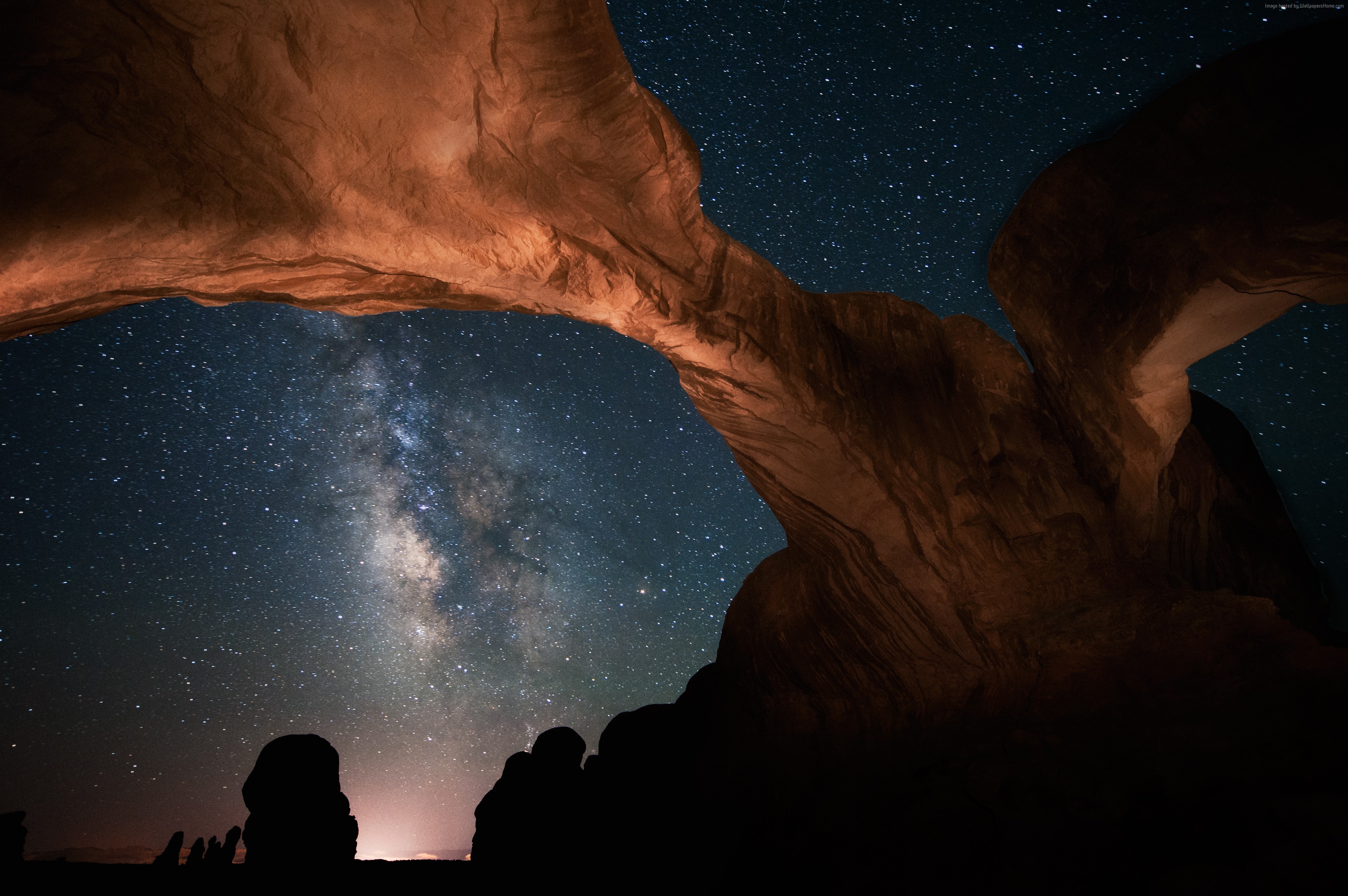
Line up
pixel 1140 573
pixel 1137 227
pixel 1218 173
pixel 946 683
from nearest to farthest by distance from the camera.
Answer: pixel 1218 173
pixel 1137 227
pixel 1140 573
pixel 946 683

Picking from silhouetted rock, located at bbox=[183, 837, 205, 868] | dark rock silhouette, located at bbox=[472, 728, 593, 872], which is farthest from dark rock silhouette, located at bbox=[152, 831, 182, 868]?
dark rock silhouette, located at bbox=[472, 728, 593, 872]

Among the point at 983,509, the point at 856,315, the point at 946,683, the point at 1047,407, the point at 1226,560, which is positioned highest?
the point at 856,315

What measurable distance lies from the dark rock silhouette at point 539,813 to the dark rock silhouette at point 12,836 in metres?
6.55

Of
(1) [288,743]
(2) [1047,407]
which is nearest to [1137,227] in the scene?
(2) [1047,407]

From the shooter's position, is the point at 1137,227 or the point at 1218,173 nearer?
the point at 1218,173

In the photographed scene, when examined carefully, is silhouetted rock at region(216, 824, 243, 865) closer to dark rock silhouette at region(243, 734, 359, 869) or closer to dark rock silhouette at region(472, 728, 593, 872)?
dark rock silhouette at region(243, 734, 359, 869)

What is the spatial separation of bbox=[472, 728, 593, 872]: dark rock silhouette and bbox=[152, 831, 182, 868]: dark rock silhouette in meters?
5.36

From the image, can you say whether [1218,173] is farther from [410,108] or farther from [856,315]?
[410,108]

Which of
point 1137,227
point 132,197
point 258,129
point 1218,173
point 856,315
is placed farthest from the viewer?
point 856,315

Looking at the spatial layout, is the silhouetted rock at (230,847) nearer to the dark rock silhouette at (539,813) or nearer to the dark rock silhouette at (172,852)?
the dark rock silhouette at (172,852)

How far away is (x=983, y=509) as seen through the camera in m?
6.20

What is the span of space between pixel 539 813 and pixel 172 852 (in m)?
7.33

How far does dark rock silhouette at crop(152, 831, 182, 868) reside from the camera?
10789 millimetres

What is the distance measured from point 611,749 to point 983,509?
7685 mm
